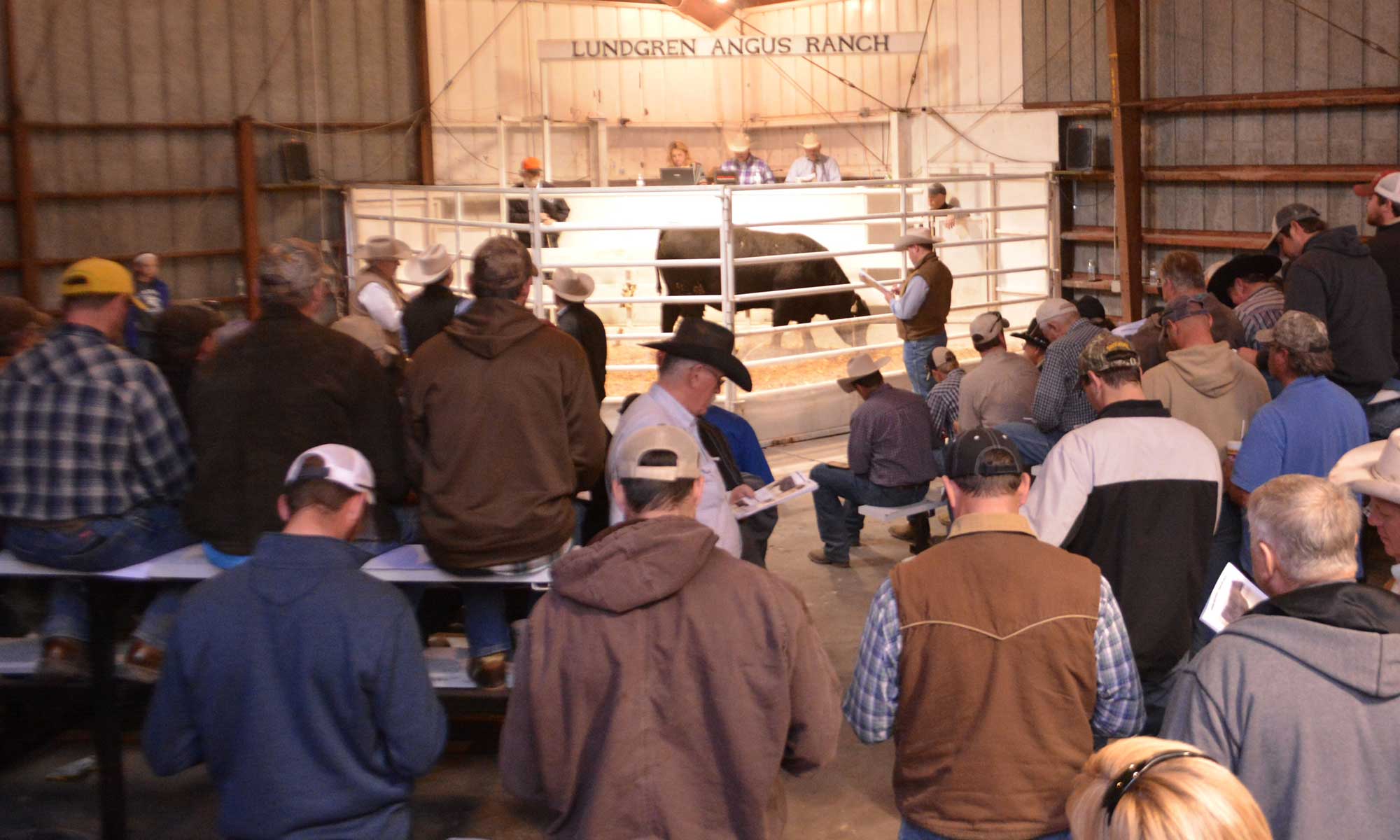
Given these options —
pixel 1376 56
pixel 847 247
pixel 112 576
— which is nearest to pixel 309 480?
pixel 112 576

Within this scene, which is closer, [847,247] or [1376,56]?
[1376,56]

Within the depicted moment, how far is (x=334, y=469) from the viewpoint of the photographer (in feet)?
8.71

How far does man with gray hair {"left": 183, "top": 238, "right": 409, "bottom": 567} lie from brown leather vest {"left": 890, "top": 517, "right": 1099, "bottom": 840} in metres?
1.81

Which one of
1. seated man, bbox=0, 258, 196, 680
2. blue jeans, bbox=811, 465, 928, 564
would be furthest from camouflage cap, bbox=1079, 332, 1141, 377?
blue jeans, bbox=811, 465, 928, 564

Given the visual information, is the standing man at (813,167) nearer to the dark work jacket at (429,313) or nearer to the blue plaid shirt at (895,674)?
the dark work jacket at (429,313)

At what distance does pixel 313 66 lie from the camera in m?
14.4

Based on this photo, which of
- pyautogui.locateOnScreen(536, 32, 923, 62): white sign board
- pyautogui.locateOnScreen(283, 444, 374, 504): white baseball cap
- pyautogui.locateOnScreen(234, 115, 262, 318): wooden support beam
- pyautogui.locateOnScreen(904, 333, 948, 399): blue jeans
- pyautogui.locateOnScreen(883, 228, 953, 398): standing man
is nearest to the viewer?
pyautogui.locateOnScreen(283, 444, 374, 504): white baseball cap

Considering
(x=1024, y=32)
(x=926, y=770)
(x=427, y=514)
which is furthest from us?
(x=1024, y=32)

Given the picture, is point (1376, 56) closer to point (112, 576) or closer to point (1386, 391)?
point (1386, 391)

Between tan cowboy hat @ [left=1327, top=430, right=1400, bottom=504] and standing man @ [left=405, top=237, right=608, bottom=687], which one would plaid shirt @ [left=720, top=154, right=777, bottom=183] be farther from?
tan cowboy hat @ [left=1327, top=430, right=1400, bottom=504]

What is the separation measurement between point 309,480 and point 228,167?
12.2 m

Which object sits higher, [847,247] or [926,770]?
[847,247]

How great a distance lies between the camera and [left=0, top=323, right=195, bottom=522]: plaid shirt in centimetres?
374

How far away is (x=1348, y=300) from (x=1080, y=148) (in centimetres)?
765
